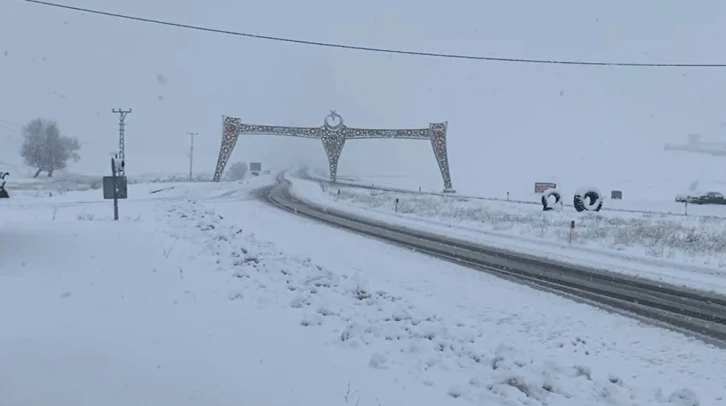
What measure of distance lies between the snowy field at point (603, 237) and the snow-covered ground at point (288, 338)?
5.48 metres

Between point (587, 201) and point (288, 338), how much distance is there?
3159 cm

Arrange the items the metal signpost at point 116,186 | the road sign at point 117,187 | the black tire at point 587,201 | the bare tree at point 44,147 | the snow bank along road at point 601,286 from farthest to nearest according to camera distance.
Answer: the bare tree at point 44,147, the black tire at point 587,201, the road sign at point 117,187, the metal signpost at point 116,186, the snow bank along road at point 601,286

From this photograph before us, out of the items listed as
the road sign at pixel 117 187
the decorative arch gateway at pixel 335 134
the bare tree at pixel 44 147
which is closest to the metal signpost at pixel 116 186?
the road sign at pixel 117 187

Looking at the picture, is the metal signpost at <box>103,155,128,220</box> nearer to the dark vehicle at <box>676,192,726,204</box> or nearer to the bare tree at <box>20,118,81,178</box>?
the dark vehicle at <box>676,192,726,204</box>

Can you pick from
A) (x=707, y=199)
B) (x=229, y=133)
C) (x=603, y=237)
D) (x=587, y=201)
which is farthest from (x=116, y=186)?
(x=707, y=199)

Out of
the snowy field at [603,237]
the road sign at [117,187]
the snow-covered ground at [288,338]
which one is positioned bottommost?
the snowy field at [603,237]

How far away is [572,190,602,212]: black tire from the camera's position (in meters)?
35.0

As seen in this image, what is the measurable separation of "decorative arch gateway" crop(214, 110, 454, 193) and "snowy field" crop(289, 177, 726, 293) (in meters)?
29.9

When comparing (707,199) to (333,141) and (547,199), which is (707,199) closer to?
(547,199)

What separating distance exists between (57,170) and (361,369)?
356 feet

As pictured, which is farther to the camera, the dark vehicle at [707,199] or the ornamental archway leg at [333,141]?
the ornamental archway leg at [333,141]

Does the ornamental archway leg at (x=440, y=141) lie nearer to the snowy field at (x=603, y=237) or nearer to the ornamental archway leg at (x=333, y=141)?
the ornamental archway leg at (x=333, y=141)

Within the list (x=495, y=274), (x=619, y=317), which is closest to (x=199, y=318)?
(x=619, y=317)

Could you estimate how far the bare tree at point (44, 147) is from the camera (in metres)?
92.8
